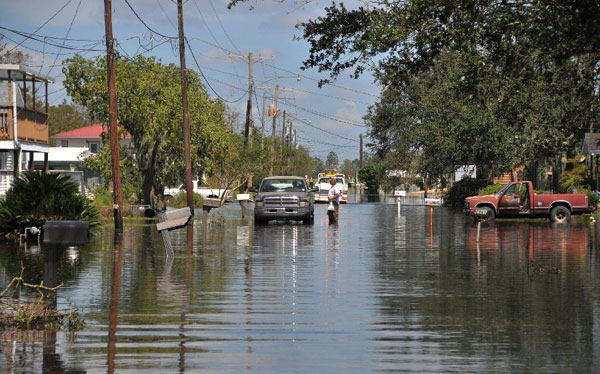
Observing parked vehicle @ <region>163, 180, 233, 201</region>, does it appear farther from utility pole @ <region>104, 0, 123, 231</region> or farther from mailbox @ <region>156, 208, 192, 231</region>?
mailbox @ <region>156, 208, 192, 231</region>

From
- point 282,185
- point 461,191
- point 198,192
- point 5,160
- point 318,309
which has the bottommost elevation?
point 318,309

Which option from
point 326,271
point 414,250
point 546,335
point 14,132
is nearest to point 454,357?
point 546,335

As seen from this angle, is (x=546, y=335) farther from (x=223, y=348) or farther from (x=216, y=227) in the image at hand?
(x=216, y=227)

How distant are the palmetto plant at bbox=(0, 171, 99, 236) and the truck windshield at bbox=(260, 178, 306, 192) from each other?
1427cm

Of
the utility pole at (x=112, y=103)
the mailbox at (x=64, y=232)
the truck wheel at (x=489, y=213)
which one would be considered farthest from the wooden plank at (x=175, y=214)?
the truck wheel at (x=489, y=213)

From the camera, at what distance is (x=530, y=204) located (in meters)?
41.8

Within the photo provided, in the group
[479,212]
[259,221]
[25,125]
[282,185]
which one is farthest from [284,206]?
[25,125]

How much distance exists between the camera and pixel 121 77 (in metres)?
50.9

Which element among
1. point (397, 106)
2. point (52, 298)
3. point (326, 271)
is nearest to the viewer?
point (52, 298)

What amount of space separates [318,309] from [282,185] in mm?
28974

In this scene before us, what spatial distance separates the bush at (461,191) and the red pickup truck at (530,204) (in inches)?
951

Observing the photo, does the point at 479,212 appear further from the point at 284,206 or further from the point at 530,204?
the point at 284,206

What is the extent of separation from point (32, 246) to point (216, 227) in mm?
11985

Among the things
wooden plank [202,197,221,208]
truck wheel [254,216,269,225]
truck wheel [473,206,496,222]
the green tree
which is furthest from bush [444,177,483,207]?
the green tree
